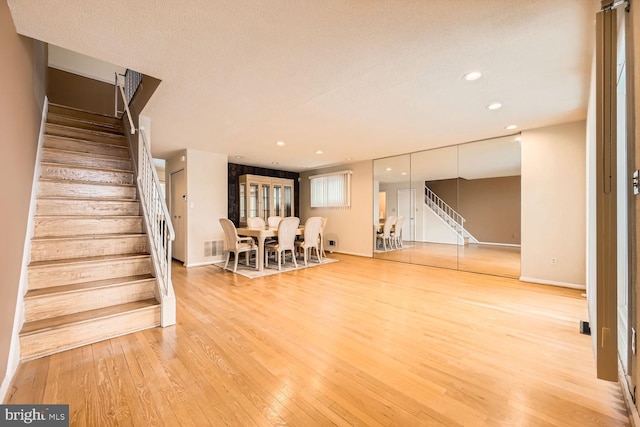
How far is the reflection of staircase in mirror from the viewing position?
485 centimetres

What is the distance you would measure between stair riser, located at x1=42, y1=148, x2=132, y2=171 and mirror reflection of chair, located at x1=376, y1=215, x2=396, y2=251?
487cm

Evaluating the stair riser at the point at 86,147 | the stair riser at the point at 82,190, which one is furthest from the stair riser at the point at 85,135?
the stair riser at the point at 82,190

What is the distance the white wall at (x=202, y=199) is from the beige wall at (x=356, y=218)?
9.28ft

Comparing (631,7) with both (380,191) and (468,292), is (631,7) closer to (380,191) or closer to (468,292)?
(468,292)

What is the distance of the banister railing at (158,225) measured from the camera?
2395mm

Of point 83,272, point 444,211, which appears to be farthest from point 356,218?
point 83,272

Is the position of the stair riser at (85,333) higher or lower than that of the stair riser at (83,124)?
lower

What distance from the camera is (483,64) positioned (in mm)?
2162

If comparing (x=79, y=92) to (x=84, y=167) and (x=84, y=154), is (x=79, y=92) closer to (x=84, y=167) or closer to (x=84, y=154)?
(x=84, y=154)

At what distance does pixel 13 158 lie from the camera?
5.89ft

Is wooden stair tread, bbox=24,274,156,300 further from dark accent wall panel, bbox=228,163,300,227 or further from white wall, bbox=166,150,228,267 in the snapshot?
dark accent wall panel, bbox=228,163,300,227

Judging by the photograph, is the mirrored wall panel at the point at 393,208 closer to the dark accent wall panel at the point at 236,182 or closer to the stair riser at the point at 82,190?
the dark accent wall panel at the point at 236,182

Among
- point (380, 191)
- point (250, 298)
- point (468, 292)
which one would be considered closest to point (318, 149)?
point (380, 191)

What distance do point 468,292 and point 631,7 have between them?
9.86 feet
